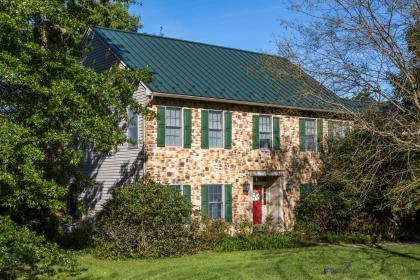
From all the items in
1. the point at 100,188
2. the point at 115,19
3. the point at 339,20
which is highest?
the point at 115,19

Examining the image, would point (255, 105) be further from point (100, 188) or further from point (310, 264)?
point (310, 264)

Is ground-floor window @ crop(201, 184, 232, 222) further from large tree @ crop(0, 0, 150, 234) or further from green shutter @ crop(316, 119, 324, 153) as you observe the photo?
green shutter @ crop(316, 119, 324, 153)

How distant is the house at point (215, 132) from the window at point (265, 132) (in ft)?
0.13

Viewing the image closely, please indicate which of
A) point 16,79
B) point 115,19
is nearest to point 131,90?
point 16,79

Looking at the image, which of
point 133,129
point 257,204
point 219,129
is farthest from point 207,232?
point 257,204

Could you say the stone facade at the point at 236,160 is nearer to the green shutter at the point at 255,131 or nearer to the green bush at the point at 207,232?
the green shutter at the point at 255,131

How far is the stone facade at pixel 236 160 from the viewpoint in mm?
19422

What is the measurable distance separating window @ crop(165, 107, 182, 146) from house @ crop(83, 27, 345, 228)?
34 millimetres

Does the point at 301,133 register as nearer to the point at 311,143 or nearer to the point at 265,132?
the point at 311,143

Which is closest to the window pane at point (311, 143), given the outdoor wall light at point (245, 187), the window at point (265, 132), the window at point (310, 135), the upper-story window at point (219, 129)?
the window at point (310, 135)

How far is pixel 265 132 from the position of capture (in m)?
22.5

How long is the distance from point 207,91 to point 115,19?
36.2ft

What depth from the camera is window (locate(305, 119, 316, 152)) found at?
23922 mm

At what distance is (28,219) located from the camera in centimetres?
1995
